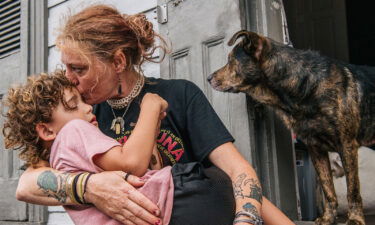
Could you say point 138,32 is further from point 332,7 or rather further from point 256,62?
point 332,7

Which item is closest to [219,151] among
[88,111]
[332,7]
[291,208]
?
[88,111]

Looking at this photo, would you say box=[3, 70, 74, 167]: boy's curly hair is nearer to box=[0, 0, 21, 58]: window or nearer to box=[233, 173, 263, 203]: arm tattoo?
box=[233, 173, 263, 203]: arm tattoo

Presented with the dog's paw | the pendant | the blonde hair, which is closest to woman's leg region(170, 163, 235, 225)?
the pendant

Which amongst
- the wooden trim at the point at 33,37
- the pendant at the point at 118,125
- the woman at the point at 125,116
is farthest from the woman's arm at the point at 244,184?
the wooden trim at the point at 33,37

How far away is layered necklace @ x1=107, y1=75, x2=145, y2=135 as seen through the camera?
2115mm

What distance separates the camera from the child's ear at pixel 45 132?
1853mm

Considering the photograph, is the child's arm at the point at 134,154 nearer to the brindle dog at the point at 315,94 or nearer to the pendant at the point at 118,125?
the pendant at the point at 118,125

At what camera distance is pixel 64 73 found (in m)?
2.07

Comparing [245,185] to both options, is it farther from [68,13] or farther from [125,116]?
[68,13]

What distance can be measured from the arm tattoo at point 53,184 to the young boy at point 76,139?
0.14 ft

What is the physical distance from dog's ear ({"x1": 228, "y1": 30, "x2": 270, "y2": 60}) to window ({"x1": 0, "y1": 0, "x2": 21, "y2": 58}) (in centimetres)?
297

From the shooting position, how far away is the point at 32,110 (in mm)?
1812

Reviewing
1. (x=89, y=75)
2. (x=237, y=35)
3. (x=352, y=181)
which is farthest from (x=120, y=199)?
(x=352, y=181)

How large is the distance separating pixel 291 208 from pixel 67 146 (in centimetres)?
174
